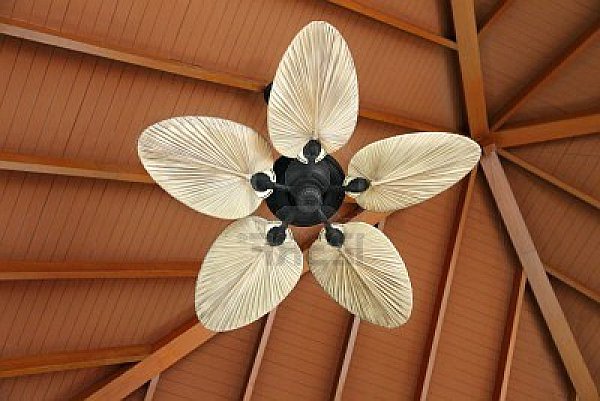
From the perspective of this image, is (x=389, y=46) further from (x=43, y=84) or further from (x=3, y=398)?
(x=3, y=398)

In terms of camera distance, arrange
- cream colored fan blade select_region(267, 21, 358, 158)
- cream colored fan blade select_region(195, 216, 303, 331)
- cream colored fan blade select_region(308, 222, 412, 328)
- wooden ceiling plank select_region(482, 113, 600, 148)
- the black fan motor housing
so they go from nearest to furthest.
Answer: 1. cream colored fan blade select_region(267, 21, 358, 158)
2. the black fan motor housing
3. cream colored fan blade select_region(195, 216, 303, 331)
4. cream colored fan blade select_region(308, 222, 412, 328)
5. wooden ceiling plank select_region(482, 113, 600, 148)

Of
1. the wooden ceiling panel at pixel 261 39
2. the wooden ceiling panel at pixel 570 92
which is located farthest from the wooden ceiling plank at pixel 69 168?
the wooden ceiling panel at pixel 570 92

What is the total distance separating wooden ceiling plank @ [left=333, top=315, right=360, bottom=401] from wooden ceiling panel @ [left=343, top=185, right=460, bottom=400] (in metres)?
0.14

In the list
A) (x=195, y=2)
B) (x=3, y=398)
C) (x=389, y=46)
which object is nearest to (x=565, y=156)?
(x=389, y=46)

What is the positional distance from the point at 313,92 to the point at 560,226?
17.8 feet

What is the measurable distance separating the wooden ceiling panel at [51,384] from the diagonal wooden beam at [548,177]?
463cm

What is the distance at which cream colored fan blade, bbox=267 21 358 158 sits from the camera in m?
3.49

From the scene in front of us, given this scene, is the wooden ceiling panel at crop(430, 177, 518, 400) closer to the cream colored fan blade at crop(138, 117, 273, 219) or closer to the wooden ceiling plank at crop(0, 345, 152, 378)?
the wooden ceiling plank at crop(0, 345, 152, 378)

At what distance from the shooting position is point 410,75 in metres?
7.38

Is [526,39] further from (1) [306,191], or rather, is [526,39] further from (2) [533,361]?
(1) [306,191]

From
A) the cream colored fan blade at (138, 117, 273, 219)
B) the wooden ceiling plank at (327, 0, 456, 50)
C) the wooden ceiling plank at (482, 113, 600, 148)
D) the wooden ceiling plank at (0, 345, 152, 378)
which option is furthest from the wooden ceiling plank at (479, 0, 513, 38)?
the wooden ceiling plank at (0, 345, 152, 378)

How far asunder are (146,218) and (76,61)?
167cm

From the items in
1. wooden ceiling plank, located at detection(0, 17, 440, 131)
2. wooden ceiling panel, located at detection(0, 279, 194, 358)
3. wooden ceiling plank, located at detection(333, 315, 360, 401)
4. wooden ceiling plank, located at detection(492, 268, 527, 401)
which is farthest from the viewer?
wooden ceiling plank, located at detection(492, 268, 527, 401)

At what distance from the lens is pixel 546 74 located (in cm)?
734
